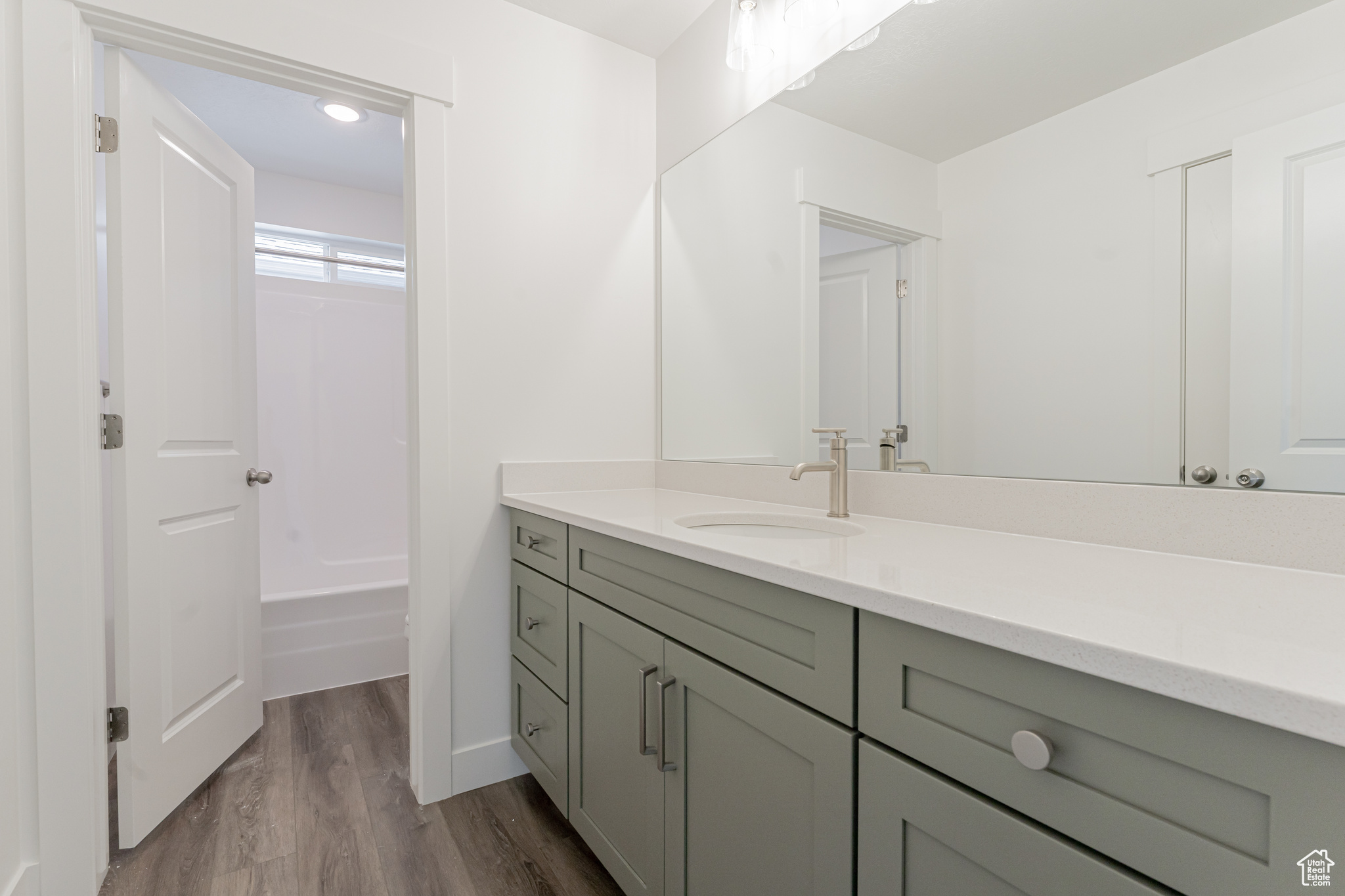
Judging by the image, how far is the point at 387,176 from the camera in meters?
3.15

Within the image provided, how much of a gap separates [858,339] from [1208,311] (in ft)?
2.15

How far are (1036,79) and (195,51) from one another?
1848 mm

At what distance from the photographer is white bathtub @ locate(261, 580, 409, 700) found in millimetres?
2320

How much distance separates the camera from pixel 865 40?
4.58 ft

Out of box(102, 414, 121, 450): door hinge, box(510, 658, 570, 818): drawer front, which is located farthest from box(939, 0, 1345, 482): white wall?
box(102, 414, 121, 450): door hinge

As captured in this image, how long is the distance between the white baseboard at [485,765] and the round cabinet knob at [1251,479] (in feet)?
5.89

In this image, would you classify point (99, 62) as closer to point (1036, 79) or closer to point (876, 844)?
point (1036, 79)

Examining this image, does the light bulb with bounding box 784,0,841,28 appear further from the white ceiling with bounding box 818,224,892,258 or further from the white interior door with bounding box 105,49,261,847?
the white interior door with bounding box 105,49,261,847

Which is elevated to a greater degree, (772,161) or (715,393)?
(772,161)

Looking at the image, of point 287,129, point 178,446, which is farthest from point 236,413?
point 287,129

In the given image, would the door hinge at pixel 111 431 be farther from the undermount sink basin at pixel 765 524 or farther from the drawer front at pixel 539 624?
the undermount sink basin at pixel 765 524

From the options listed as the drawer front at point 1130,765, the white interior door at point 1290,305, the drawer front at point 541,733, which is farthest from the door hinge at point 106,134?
the white interior door at point 1290,305

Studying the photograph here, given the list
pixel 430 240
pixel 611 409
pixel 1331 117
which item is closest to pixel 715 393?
pixel 611 409

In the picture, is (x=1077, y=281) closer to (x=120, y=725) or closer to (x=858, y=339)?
(x=858, y=339)
